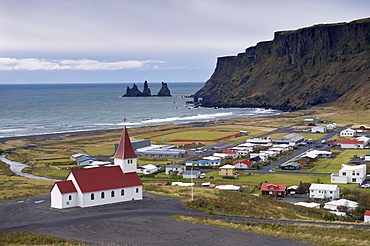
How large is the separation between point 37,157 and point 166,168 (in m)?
29.8

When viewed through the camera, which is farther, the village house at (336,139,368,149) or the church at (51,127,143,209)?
the village house at (336,139,368,149)

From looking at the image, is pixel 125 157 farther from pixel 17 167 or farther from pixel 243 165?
pixel 17 167

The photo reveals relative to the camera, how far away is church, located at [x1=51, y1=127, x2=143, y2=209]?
38.8 m

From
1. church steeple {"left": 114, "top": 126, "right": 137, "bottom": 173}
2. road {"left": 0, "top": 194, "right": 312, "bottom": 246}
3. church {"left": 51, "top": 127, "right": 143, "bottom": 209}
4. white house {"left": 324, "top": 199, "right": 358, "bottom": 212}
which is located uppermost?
church steeple {"left": 114, "top": 126, "right": 137, "bottom": 173}

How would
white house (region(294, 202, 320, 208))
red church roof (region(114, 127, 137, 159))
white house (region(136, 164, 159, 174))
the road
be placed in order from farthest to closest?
1. white house (region(136, 164, 159, 174))
2. white house (region(294, 202, 320, 208))
3. red church roof (region(114, 127, 137, 159))
4. the road

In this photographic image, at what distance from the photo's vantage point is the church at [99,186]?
3878 cm

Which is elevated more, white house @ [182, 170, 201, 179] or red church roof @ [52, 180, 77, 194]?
red church roof @ [52, 180, 77, 194]

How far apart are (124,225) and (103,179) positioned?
329 inches

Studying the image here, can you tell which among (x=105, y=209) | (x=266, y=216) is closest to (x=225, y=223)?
(x=266, y=216)

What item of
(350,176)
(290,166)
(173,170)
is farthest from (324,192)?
(173,170)

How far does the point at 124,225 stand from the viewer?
109 feet

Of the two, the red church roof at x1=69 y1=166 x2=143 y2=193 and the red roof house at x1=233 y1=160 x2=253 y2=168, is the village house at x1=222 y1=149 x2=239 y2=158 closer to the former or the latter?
the red roof house at x1=233 y1=160 x2=253 y2=168

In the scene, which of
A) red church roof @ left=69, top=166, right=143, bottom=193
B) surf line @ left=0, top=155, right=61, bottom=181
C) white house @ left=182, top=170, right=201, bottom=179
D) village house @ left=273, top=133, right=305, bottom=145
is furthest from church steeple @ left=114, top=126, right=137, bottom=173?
village house @ left=273, top=133, right=305, bottom=145

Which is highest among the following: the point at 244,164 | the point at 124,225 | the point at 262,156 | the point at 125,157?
the point at 125,157
